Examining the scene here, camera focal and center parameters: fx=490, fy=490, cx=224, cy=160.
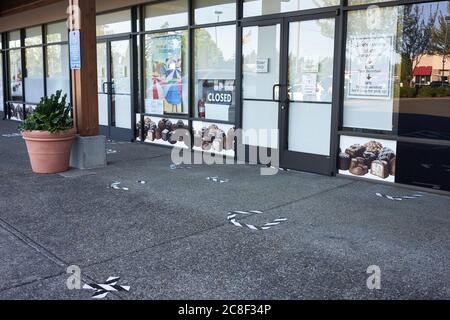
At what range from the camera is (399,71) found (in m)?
5.88

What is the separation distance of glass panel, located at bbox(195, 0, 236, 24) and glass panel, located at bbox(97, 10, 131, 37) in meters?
2.04

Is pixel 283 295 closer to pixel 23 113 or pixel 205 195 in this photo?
pixel 205 195

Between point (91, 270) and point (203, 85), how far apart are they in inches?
212

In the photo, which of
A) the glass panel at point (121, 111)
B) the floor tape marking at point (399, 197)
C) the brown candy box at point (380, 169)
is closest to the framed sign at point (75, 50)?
the glass panel at point (121, 111)

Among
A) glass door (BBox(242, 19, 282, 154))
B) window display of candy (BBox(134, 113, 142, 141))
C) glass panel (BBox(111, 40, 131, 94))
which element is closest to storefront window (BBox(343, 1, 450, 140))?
glass door (BBox(242, 19, 282, 154))

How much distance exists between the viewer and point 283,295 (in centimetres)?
311

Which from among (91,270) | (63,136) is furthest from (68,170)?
(91,270)

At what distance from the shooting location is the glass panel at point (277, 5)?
659 cm

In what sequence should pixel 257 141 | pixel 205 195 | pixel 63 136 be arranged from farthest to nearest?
pixel 257 141 → pixel 63 136 → pixel 205 195

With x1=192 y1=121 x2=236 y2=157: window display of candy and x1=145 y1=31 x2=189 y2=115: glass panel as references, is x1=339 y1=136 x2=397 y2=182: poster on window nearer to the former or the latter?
x1=192 y1=121 x2=236 y2=157: window display of candy

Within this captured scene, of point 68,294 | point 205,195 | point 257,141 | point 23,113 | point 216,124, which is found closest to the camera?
point 68,294

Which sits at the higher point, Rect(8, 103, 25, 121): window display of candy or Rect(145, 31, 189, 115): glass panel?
Rect(145, 31, 189, 115): glass panel

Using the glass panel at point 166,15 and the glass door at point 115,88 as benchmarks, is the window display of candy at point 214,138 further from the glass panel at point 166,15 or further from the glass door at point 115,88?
the glass door at point 115,88

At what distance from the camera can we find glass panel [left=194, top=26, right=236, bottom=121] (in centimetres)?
793
